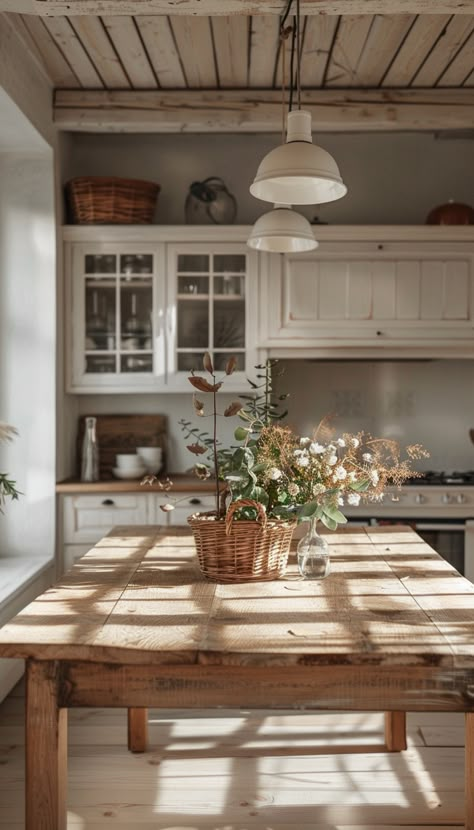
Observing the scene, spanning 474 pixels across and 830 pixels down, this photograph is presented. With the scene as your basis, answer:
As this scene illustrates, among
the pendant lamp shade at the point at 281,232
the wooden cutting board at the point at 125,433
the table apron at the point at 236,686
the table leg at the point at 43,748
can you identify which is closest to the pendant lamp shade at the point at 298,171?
the pendant lamp shade at the point at 281,232

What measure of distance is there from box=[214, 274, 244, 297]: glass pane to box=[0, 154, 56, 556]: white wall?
857 millimetres

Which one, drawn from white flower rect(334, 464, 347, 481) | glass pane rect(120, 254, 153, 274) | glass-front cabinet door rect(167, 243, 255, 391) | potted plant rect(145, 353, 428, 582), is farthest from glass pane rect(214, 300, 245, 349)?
white flower rect(334, 464, 347, 481)

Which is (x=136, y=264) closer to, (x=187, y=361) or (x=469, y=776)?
(x=187, y=361)

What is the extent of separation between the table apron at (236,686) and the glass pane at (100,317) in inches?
111

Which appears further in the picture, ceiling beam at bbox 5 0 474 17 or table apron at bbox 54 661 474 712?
ceiling beam at bbox 5 0 474 17

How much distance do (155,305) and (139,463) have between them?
0.86m

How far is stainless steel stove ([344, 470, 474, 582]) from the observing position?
410 cm

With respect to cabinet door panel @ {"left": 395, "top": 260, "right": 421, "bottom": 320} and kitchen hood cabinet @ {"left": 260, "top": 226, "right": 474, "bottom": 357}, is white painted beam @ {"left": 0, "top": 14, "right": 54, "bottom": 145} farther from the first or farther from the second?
cabinet door panel @ {"left": 395, "top": 260, "right": 421, "bottom": 320}

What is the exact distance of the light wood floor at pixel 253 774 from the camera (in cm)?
242

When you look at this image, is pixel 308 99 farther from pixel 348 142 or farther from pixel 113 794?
pixel 113 794

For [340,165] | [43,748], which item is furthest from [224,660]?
[340,165]

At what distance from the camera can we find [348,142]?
4.61m

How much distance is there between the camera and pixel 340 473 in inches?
86.7

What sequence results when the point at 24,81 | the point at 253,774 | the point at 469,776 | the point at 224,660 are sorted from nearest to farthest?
the point at 224,660 < the point at 469,776 < the point at 253,774 < the point at 24,81
